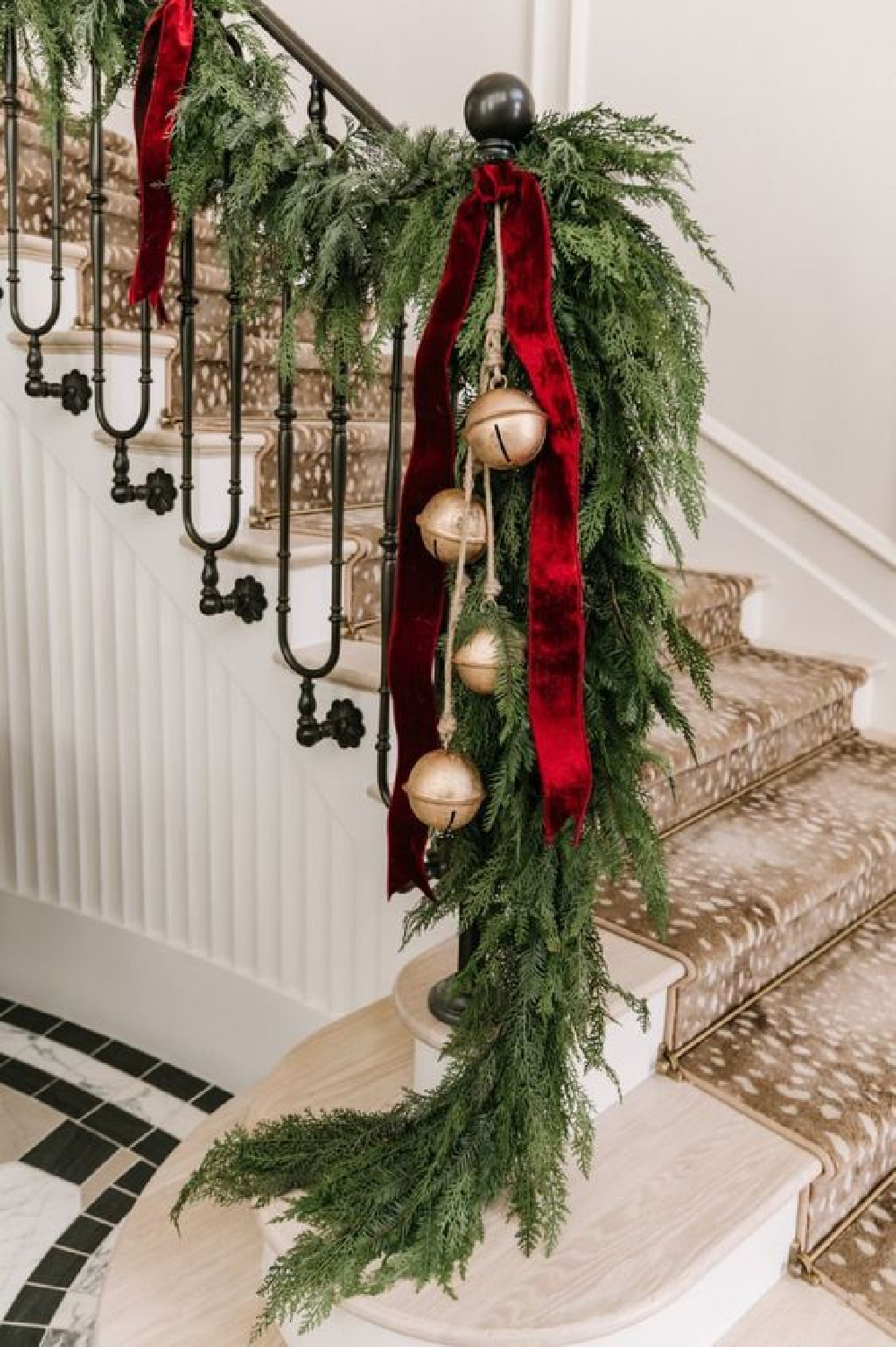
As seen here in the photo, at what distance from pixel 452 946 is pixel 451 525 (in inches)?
30.0

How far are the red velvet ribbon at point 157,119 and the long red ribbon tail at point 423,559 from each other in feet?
2.08

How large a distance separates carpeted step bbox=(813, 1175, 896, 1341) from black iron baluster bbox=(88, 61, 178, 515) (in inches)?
65.1

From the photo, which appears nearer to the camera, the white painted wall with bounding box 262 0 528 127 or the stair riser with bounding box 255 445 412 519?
the stair riser with bounding box 255 445 412 519

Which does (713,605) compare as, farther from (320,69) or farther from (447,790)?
(447,790)

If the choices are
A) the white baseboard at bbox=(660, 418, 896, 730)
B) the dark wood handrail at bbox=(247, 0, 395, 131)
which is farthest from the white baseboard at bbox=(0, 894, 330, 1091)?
the dark wood handrail at bbox=(247, 0, 395, 131)

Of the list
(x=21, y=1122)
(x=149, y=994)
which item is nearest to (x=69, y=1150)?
(x=21, y=1122)

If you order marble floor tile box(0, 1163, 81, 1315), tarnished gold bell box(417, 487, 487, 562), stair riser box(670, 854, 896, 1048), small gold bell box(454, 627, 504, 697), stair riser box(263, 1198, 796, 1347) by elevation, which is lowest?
marble floor tile box(0, 1163, 81, 1315)

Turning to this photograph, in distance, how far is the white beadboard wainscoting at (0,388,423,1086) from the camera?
7.13ft

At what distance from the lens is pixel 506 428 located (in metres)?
1.03

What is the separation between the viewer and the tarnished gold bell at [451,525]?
1108 mm

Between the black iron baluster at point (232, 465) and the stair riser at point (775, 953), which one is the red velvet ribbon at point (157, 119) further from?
the stair riser at point (775, 953)

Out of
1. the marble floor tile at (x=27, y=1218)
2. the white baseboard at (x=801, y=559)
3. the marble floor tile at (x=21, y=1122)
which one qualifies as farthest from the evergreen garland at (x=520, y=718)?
the white baseboard at (x=801, y=559)

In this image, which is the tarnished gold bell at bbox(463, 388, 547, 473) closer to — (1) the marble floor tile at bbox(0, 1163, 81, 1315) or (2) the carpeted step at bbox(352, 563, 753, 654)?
(2) the carpeted step at bbox(352, 563, 753, 654)

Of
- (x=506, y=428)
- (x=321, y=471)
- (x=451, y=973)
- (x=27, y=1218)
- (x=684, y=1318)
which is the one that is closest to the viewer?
(x=506, y=428)
